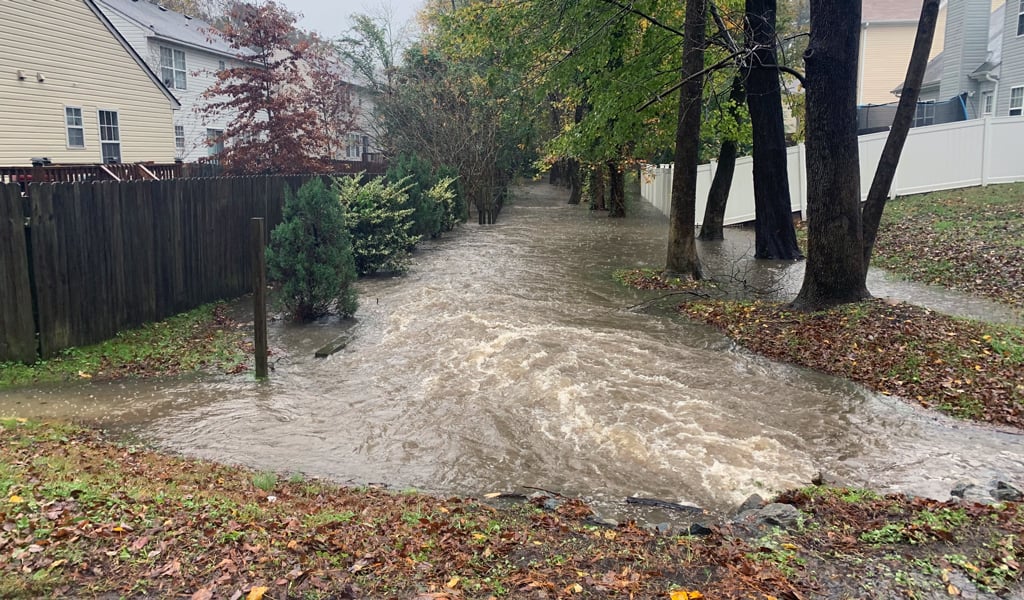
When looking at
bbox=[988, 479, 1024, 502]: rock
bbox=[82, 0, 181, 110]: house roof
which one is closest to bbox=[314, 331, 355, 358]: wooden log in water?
bbox=[988, 479, 1024, 502]: rock

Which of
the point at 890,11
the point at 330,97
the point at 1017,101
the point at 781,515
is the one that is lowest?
the point at 781,515

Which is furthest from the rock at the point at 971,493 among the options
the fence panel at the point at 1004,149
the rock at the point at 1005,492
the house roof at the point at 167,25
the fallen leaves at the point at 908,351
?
the house roof at the point at 167,25

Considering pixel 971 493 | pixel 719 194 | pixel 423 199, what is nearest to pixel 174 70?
pixel 423 199

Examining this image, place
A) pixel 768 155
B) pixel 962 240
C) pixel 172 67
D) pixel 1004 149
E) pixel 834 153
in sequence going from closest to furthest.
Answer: pixel 834 153 → pixel 962 240 → pixel 768 155 → pixel 1004 149 → pixel 172 67

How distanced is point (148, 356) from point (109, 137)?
16381mm

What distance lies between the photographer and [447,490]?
19.4ft

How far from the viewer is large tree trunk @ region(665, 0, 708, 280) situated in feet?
41.1

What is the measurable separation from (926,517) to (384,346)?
6.75 metres

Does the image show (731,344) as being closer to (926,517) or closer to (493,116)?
(926,517)

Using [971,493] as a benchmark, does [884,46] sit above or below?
above

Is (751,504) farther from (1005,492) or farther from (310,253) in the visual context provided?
(310,253)

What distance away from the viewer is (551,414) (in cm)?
750

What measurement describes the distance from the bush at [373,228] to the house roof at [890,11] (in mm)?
30184

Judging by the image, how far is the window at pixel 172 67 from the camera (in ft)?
93.4
